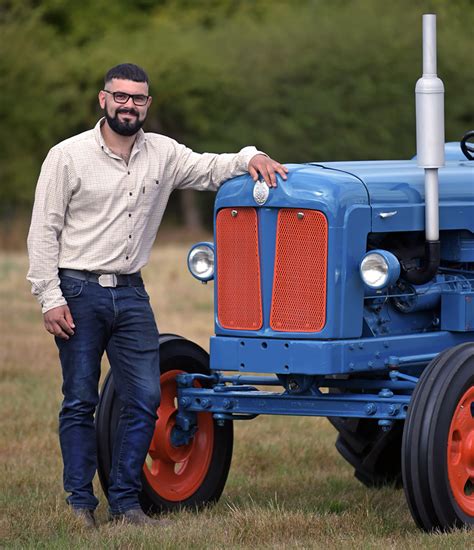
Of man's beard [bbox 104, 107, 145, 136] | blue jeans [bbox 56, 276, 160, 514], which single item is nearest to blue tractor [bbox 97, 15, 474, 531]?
blue jeans [bbox 56, 276, 160, 514]

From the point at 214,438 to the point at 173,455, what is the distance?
0.76 feet

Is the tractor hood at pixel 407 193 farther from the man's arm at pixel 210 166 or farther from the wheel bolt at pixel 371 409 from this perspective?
the wheel bolt at pixel 371 409

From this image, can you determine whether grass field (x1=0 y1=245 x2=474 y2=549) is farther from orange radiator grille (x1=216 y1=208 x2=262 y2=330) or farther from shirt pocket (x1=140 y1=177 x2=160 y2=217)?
shirt pocket (x1=140 y1=177 x2=160 y2=217)

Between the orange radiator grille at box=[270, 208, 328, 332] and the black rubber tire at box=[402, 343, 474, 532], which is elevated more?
the orange radiator grille at box=[270, 208, 328, 332]

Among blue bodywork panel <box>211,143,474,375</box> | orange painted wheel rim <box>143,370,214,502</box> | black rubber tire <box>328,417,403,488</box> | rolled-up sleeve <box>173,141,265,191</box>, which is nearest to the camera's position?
blue bodywork panel <box>211,143,474,375</box>

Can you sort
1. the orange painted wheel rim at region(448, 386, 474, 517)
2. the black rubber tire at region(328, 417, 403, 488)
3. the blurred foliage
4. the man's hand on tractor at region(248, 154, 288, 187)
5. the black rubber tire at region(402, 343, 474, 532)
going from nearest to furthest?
1. the black rubber tire at region(402, 343, 474, 532)
2. the orange painted wheel rim at region(448, 386, 474, 517)
3. the man's hand on tractor at region(248, 154, 288, 187)
4. the black rubber tire at region(328, 417, 403, 488)
5. the blurred foliage

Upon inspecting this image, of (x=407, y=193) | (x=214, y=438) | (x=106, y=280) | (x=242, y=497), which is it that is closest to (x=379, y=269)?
(x=407, y=193)

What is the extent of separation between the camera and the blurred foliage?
99.6 feet

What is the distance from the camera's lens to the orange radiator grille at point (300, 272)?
588 centimetres

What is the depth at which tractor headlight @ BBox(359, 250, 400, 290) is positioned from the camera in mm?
5785

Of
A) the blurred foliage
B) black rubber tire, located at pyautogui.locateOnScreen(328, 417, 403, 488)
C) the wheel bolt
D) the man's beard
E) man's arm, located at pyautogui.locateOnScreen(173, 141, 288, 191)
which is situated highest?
the blurred foliage

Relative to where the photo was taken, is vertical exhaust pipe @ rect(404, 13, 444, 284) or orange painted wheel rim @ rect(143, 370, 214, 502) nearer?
vertical exhaust pipe @ rect(404, 13, 444, 284)

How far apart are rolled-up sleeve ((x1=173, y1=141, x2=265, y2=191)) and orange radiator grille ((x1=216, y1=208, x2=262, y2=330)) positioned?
0.17 m

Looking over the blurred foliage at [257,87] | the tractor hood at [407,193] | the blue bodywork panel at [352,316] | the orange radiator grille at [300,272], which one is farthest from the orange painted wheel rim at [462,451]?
the blurred foliage at [257,87]
